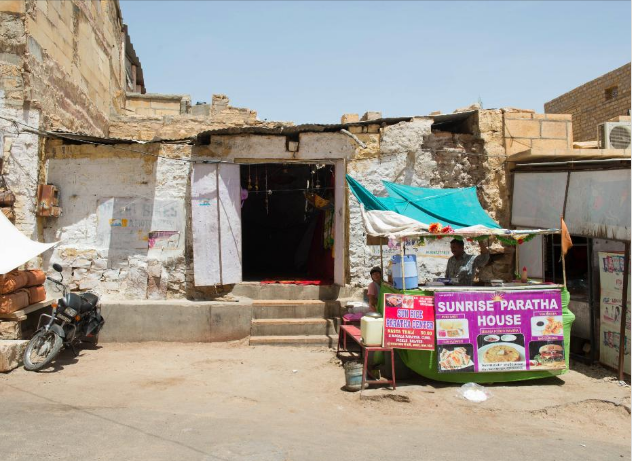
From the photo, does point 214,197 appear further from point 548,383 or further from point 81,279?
point 548,383

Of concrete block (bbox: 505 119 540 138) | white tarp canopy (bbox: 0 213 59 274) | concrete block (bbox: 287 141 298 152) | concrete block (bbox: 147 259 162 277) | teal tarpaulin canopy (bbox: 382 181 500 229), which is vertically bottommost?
concrete block (bbox: 147 259 162 277)

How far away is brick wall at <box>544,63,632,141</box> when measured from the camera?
1402 centimetres


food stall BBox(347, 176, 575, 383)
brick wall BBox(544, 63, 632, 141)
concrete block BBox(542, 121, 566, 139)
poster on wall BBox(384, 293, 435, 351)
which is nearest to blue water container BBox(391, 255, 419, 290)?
food stall BBox(347, 176, 575, 383)

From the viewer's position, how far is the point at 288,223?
13867 mm

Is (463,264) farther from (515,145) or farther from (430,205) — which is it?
(515,145)

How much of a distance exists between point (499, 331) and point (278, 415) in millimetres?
2911

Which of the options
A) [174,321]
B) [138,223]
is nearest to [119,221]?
[138,223]

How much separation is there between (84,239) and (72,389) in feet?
11.0

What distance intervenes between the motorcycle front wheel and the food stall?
4.27 m

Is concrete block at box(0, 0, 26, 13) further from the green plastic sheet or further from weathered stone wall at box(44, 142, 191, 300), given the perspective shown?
the green plastic sheet

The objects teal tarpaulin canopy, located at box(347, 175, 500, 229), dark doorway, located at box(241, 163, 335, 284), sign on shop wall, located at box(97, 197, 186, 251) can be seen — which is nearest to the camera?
teal tarpaulin canopy, located at box(347, 175, 500, 229)

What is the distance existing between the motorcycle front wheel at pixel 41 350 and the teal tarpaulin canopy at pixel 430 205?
4494 mm

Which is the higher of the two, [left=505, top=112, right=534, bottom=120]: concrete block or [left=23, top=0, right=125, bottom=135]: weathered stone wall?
[left=23, top=0, right=125, bottom=135]: weathered stone wall

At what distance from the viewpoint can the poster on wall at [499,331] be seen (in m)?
6.46
